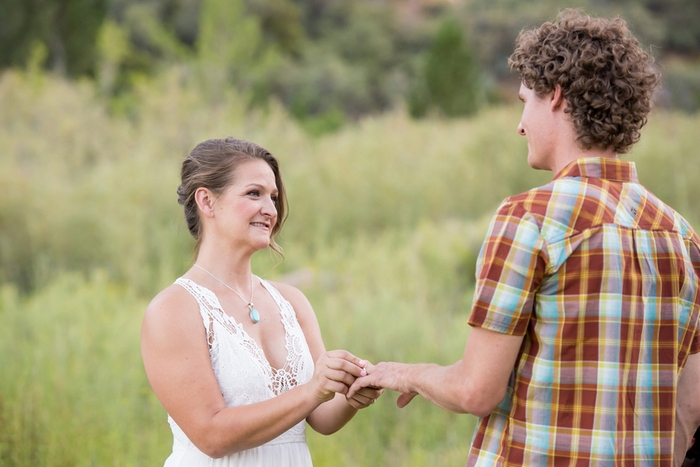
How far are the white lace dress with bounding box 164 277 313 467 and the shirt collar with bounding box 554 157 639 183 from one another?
110cm

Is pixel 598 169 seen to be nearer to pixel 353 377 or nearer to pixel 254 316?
pixel 353 377

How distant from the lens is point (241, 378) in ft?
7.49

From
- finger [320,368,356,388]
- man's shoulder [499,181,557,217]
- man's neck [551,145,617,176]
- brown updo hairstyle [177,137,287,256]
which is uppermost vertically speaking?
brown updo hairstyle [177,137,287,256]

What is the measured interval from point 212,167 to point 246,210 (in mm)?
195

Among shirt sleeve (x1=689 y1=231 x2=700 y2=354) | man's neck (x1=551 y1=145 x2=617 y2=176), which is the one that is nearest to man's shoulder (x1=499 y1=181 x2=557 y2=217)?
man's neck (x1=551 y1=145 x2=617 y2=176)

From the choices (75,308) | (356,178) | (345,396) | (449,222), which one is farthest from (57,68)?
(345,396)

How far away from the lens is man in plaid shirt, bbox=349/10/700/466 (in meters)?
1.75

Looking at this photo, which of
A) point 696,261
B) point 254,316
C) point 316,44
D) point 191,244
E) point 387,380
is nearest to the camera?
point 696,261

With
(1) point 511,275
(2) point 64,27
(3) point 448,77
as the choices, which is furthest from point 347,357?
(2) point 64,27

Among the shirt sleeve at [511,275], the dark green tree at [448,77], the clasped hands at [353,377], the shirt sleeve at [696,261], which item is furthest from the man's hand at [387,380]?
the dark green tree at [448,77]

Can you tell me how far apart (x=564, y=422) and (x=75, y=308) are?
5.51 metres

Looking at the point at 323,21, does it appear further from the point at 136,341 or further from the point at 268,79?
the point at 136,341

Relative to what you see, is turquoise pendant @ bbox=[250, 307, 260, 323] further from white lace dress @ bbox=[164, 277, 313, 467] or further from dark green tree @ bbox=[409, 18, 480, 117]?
dark green tree @ bbox=[409, 18, 480, 117]

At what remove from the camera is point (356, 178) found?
38.2ft
